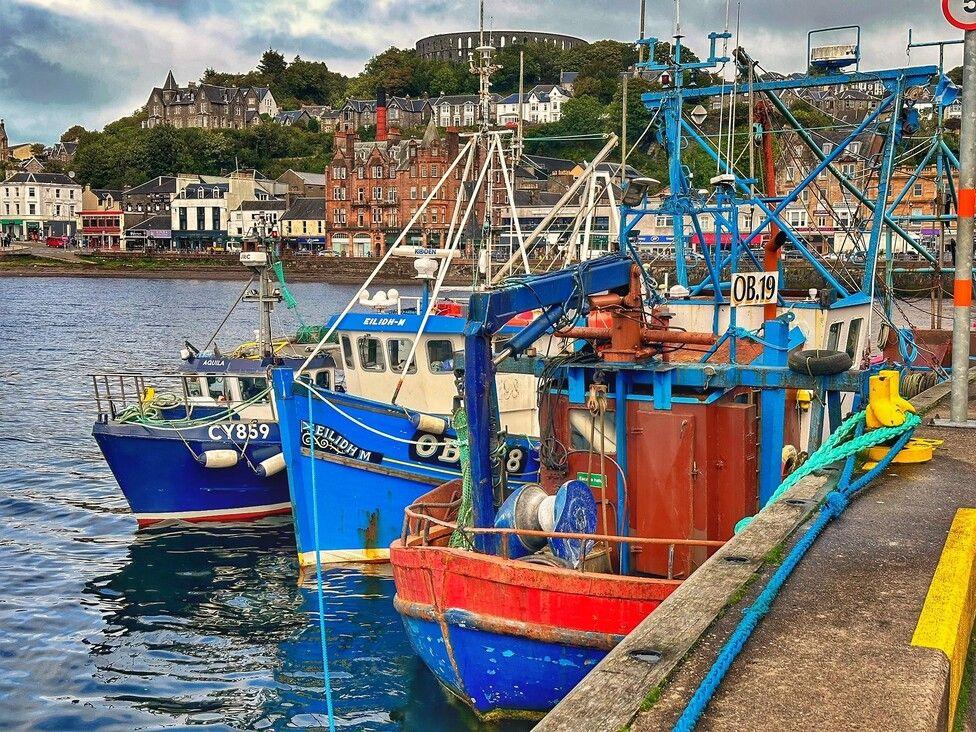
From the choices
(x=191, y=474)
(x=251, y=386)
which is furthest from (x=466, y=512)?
(x=251, y=386)

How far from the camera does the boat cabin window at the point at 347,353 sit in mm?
19719

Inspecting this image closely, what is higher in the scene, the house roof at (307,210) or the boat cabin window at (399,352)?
the house roof at (307,210)

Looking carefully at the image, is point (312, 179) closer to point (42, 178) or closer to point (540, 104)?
point (42, 178)

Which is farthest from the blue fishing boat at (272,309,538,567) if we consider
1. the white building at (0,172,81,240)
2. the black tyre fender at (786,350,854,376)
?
the white building at (0,172,81,240)

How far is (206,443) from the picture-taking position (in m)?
20.3

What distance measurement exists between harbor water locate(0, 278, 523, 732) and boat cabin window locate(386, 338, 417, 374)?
12.3 feet

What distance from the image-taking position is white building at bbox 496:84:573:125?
170 m

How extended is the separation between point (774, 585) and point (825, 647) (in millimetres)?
821

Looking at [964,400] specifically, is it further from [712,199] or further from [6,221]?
[6,221]

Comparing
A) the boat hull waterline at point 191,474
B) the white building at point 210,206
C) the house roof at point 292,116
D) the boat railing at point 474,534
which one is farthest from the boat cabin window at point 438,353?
the house roof at point 292,116

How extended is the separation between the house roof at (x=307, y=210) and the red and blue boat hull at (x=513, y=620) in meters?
120

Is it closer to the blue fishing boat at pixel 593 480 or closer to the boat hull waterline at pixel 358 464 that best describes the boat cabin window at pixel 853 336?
the blue fishing boat at pixel 593 480

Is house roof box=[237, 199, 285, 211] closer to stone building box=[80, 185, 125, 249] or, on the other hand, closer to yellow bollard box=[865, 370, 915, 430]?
stone building box=[80, 185, 125, 249]

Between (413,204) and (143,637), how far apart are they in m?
104
